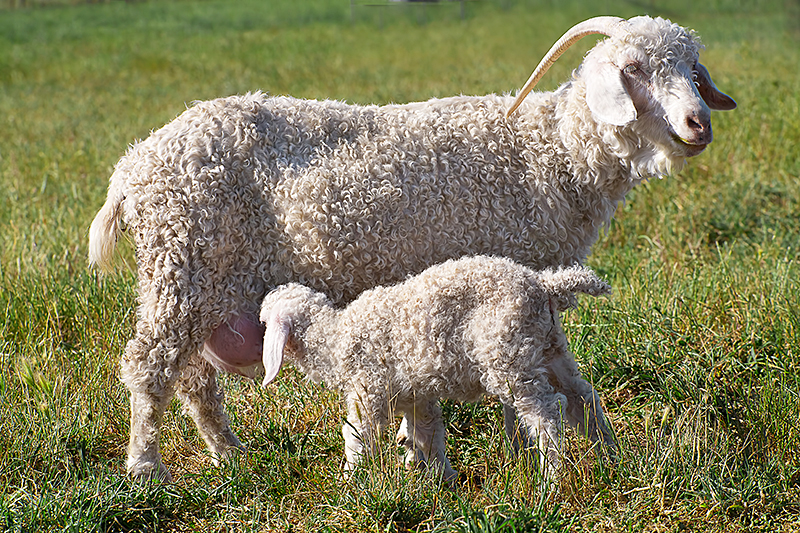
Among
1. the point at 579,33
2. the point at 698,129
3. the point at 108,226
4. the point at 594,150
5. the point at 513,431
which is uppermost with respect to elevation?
the point at 579,33

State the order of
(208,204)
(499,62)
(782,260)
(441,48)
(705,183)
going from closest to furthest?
(208,204) → (782,260) → (705,183) → (499,62) → (441,48)

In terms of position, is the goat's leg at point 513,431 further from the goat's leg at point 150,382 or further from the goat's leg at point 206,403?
the goat's leg at point 150,382

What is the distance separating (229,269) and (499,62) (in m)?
13.9

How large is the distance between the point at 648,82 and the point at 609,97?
0.19 m

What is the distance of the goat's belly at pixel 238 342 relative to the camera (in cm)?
316

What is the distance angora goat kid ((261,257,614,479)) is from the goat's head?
28.4 inches

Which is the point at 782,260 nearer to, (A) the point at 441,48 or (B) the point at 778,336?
(B) the point at 778,336

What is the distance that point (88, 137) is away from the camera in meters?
9.37

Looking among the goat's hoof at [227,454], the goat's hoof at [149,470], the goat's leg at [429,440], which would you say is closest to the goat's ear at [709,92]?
the goat's leg at [429,440]

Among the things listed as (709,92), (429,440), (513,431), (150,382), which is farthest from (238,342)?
(709,92)

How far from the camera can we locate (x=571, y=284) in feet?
→ 8.97

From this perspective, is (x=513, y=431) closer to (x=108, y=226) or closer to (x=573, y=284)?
(x=573, y=284)

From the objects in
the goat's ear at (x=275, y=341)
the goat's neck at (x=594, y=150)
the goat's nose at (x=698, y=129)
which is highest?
the goat's nose at (x=698, y=129)

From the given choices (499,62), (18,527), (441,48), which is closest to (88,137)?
(18,527)
